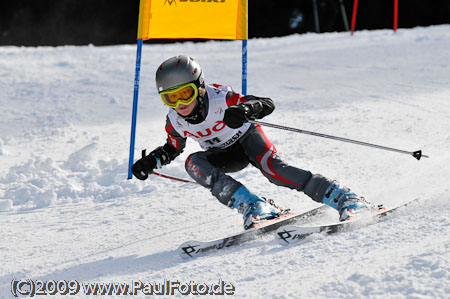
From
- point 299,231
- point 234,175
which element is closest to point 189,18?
point 234,175

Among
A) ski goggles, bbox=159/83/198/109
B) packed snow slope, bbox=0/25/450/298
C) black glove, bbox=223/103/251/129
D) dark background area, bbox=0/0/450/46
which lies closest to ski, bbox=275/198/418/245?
packed snow slope, bbox=0/25/450/298

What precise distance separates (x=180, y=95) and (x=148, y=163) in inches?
21.2

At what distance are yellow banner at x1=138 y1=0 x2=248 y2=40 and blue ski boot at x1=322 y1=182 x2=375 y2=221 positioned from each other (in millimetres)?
2055

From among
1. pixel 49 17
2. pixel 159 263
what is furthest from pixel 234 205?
pixel 49 17

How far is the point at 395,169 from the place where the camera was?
4789 mm

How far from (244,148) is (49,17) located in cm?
2040

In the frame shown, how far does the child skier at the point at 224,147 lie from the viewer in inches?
134

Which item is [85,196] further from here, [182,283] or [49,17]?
[49,17]

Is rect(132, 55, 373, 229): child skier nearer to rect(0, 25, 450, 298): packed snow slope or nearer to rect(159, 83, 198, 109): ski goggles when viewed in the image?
rect(159, 83, 198, 109): ski goggles

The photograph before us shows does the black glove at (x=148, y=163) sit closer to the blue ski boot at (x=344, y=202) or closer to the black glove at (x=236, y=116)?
the black glove at (x=236, y=116)

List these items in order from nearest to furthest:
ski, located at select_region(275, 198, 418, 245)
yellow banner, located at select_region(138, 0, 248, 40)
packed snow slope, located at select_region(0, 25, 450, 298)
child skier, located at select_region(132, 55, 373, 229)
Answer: packed snow slope, located at select_region(0, 25, 450, 298) → ski, located at select_region(275, 198, 418, 245) → child skier, located at select_region(132, 55, 373, 229) → yellow banner, located at select_region(138, 0, 248, 40)

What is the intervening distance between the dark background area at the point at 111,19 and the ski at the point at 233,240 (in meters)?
18.1

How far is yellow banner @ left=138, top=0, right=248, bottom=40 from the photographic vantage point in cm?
491

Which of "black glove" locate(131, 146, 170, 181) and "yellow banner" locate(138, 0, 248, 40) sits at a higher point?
"yellow banner" locate(138, 0, 248, 40)
